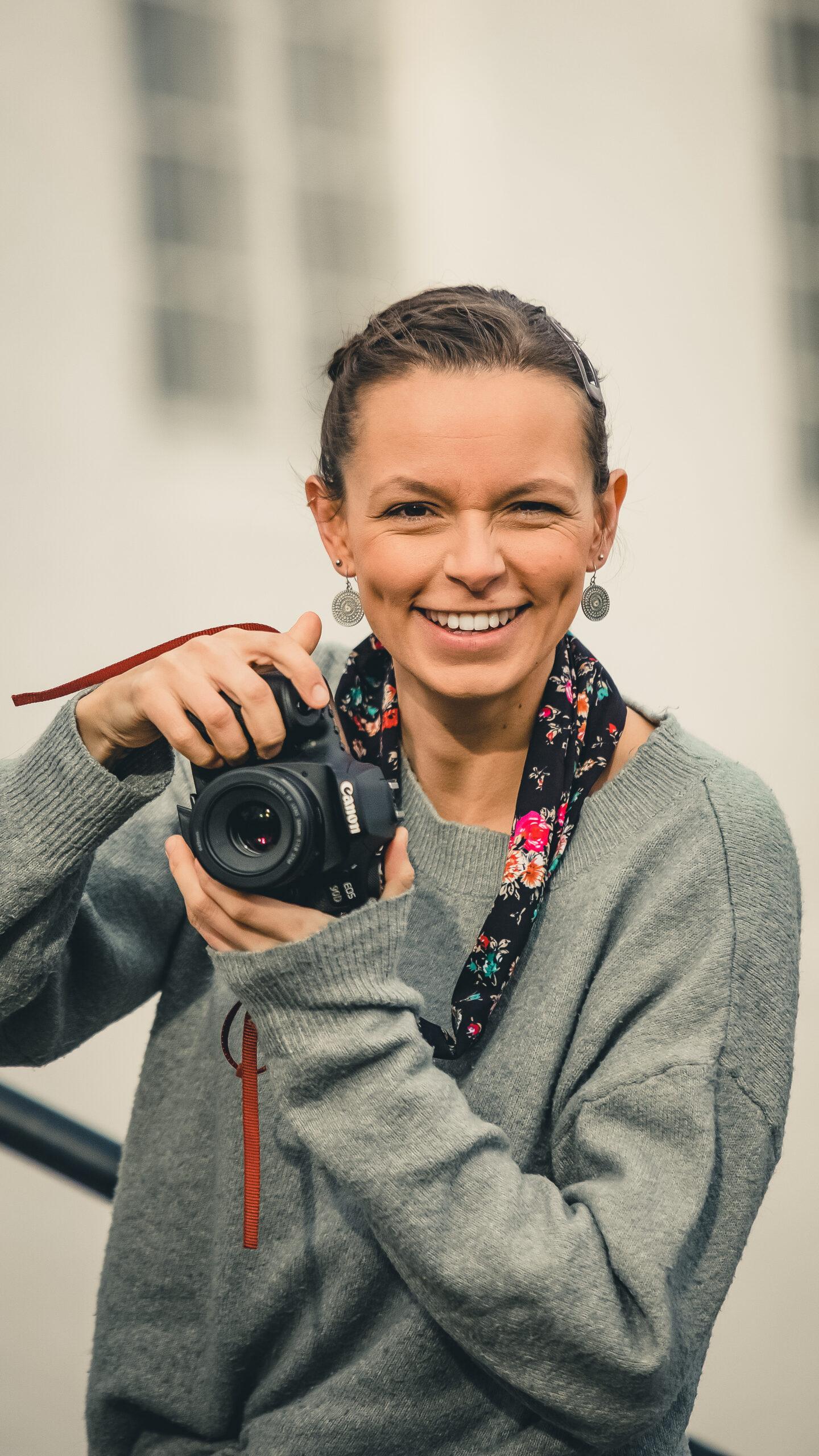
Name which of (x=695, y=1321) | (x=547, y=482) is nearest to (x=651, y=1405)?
(x=695, y=1321)

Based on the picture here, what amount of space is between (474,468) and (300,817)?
0.37m

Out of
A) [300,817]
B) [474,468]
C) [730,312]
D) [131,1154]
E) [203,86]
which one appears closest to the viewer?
[300,817]

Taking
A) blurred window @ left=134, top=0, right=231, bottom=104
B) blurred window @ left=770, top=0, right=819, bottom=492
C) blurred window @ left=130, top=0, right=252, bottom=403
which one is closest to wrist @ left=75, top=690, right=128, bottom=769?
blurred window @ left=130, top=0, right=252, bottom=403

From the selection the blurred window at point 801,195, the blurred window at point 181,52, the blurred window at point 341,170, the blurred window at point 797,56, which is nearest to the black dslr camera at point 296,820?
the blurred window at point 341,170

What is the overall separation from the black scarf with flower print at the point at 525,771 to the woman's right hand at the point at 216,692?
31cm

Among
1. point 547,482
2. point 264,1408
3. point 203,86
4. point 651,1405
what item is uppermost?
point 203,86

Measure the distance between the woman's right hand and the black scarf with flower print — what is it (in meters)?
0.31

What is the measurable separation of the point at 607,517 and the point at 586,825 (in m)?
0.31

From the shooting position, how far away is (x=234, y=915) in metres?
0.83

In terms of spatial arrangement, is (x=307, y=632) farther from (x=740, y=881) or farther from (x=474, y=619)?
(x=740, y=881)

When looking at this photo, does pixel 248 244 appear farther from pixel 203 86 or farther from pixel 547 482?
pixel 547 482

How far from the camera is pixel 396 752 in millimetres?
1218

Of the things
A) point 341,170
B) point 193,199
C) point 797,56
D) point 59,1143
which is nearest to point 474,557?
point 59,1143

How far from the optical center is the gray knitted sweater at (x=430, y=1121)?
82cm
